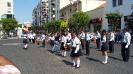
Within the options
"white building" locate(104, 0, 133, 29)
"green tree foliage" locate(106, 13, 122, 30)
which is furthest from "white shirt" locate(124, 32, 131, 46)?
"green tree foliage" locate(106, 13, 122, 30)

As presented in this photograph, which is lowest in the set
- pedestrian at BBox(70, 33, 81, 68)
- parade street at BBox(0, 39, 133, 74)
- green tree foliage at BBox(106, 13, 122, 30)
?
parade street at BBox(0, 39, 133, 74)

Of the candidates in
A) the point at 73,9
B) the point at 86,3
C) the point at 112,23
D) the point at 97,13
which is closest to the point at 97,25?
the point at 97,13

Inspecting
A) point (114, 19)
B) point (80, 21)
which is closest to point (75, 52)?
point (114, 19)

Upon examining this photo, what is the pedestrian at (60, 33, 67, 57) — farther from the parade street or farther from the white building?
the white building

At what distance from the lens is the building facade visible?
406ft

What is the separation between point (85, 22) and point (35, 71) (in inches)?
2257

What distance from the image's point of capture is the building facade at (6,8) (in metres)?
124

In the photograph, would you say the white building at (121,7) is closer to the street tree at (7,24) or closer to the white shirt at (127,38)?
the white shirt at (127,38)

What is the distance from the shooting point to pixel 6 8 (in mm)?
125250

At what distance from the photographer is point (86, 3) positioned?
289 feet

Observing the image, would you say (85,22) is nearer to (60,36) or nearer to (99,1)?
(99,1)

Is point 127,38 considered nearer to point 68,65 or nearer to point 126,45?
point 126,45

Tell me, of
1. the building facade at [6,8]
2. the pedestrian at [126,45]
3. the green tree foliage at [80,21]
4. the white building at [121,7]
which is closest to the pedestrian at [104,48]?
the pedestrian at [126,45]

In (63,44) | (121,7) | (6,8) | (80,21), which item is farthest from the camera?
(6,8)
